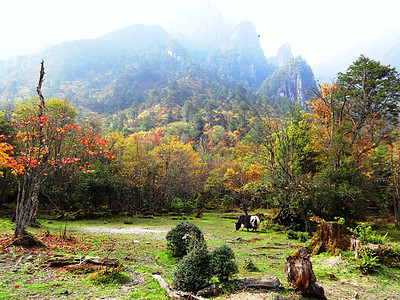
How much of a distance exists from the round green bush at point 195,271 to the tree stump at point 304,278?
198 cm

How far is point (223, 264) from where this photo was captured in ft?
17.4

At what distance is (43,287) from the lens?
5.24m

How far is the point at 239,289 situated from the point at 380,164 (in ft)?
67.5

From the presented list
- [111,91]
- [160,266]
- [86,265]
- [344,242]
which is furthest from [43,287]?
[111,91]

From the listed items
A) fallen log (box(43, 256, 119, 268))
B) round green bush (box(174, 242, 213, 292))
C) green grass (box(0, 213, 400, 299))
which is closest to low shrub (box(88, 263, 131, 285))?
green grass (box(0, 213, 400, 299))

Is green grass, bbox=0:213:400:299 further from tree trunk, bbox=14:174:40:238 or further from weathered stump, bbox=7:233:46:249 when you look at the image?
tree trunk, bbox=14:174:40:238

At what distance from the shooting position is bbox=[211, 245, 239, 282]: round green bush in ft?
17.2

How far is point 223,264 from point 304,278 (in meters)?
1.87

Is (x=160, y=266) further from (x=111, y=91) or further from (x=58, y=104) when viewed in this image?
(x=111, y=91)

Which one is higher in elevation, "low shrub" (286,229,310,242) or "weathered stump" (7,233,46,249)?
"weathered stump" (7,233,46,249)


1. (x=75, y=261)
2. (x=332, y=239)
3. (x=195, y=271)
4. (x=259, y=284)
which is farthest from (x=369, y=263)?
(x=75, y=261)

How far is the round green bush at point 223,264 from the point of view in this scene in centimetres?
524

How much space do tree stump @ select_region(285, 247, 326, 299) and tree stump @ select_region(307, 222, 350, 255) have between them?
172 inches

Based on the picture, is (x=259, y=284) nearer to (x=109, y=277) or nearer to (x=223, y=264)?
(x=223, y=264)
